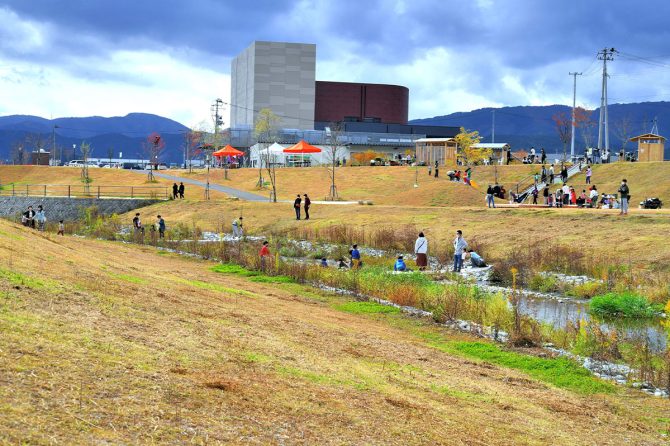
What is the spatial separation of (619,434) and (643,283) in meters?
15.9

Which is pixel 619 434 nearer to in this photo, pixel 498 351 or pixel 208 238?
pixel 498 351

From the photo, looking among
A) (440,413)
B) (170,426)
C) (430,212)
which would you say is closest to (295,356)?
(440,413)

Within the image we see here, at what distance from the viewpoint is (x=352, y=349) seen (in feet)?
48.2

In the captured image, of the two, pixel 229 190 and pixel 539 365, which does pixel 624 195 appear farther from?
pixel 229 190

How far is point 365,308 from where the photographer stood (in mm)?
22297

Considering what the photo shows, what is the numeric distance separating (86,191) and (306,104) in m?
68.5

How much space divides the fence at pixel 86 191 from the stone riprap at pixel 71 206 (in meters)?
1.41

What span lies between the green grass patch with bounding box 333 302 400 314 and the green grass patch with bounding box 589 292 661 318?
5.63m

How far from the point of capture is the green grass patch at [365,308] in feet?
71.8

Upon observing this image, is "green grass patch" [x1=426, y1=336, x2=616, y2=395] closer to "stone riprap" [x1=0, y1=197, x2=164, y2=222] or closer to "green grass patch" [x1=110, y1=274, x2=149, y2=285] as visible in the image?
"green grass patch" [x1=110, y1=274, x2=149, y2=285]

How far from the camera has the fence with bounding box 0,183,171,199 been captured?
67.2 m

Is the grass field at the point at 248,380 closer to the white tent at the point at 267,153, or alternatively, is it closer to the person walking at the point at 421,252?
the person walking at the point at 421,252

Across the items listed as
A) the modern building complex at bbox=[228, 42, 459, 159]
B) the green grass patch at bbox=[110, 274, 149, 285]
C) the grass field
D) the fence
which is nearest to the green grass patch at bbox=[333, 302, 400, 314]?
the grass field

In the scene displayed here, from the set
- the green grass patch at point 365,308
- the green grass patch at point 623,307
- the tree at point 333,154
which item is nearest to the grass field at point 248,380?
the green grass patch at point 365,308
